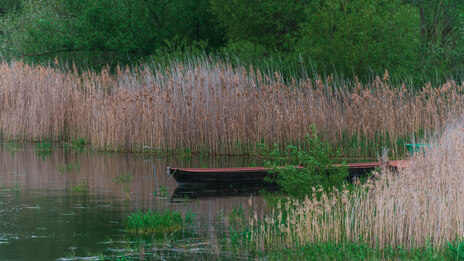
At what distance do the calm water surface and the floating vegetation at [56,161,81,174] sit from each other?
0.02 meters

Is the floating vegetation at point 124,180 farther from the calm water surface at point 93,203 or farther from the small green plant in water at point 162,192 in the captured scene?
the small green plant in water at point 162,192

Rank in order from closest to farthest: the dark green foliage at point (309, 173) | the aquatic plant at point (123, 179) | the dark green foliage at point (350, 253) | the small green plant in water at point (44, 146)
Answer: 1. the dark green foliage at point (350, 253)
2. the dark green foliage at point (309, 173)
3. the aquatic plant at point (123, 179)
4. the small green plant in water at point (44, 146)

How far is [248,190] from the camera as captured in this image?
1304cm

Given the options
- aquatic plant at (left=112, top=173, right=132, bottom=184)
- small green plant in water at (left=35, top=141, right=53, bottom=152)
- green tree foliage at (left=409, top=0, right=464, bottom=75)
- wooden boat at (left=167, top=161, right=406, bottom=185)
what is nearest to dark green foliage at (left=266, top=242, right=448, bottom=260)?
wooden boat at (left=167, top=161, right=406, bottom=185)

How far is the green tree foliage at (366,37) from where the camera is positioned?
22.3m

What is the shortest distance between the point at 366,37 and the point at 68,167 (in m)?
10.7

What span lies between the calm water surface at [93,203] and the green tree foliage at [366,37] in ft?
22.0

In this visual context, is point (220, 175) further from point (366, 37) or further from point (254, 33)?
point (254, 33)

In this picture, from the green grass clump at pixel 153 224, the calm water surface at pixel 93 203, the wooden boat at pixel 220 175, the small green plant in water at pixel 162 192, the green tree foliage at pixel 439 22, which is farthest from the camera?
the green tree foliage at pixel 439 22

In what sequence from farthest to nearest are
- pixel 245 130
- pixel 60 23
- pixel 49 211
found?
Result: pixel 60 23
pixel 245 130
pixel 49 211

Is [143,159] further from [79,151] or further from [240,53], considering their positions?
[240,53]

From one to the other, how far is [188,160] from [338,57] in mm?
7577

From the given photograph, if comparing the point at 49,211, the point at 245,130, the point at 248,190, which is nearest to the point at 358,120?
the point at 245,130

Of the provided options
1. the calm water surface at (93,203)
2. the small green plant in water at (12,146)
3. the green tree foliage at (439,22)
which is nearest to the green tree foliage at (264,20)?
the green tree foliage at (439,22)
